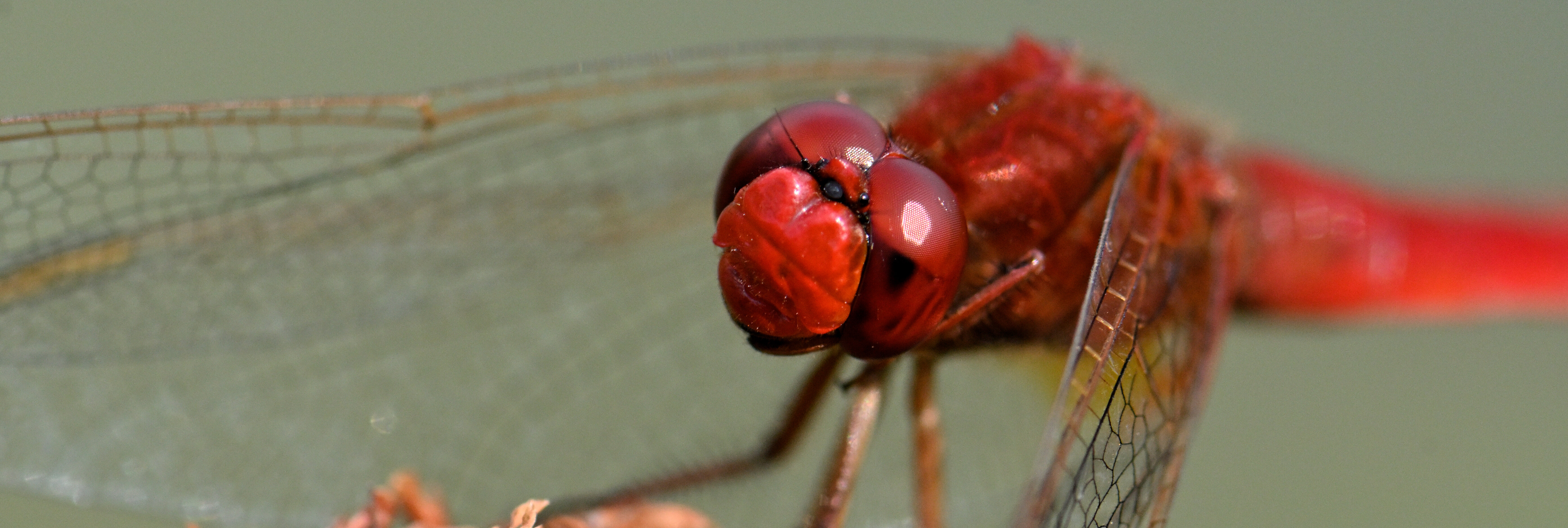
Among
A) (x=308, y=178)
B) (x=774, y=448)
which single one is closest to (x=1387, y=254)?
(x=774, y=448)

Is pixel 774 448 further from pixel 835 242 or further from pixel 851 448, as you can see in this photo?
pixel 835 242

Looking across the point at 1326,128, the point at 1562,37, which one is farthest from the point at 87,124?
the point at 1562,37

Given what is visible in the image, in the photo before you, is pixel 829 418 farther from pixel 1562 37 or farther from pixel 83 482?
pixel 1562 37

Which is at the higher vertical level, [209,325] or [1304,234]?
[1304,234]

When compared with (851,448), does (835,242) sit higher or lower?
higher

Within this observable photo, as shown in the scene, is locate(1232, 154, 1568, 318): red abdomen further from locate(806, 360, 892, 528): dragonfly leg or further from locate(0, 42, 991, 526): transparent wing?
locate(806, 360, 892, 528): dragonfly leg

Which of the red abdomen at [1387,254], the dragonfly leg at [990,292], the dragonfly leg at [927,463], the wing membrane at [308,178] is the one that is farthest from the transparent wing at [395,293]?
the red abdomen at [1387,254]
